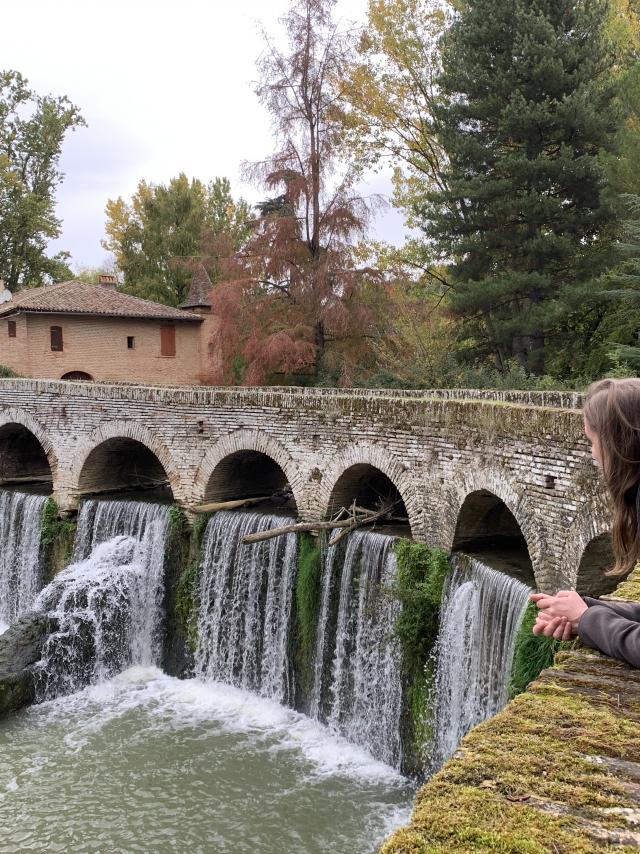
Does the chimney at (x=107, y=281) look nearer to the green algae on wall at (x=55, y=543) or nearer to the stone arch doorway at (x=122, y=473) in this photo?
the stone arch doorway at (x=122, y=473)

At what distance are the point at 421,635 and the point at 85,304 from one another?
2167cm

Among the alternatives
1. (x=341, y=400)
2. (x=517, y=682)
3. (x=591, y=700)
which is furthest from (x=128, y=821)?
(x=591, y=700)

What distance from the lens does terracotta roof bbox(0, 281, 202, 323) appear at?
87.6 ft

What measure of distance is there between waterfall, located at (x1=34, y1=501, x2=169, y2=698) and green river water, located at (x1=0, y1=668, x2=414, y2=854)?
1.07m

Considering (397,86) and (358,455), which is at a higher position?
(397,86)

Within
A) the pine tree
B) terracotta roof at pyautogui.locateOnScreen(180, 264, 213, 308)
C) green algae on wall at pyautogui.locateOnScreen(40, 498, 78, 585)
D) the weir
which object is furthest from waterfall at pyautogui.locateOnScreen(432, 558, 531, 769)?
terracotta roof at pyautogui.locateOnScreen(180, 264, 213, 308)

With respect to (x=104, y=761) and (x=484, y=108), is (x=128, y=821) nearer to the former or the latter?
(x=104, y=761)

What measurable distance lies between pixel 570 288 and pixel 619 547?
1460cm

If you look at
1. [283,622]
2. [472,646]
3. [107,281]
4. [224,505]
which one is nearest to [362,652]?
[283,622]

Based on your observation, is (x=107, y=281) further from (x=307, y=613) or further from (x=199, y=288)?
(x=307, y=613)

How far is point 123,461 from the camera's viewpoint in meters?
18.2

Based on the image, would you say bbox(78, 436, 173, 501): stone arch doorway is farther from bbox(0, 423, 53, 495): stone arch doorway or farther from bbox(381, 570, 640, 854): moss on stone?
bbox(381, 570, 640, 854): moss on stone

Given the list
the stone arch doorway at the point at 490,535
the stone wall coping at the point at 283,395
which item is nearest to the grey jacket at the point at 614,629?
the stone arch doorway at the point at 490,535

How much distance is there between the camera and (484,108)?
17.6 meters
